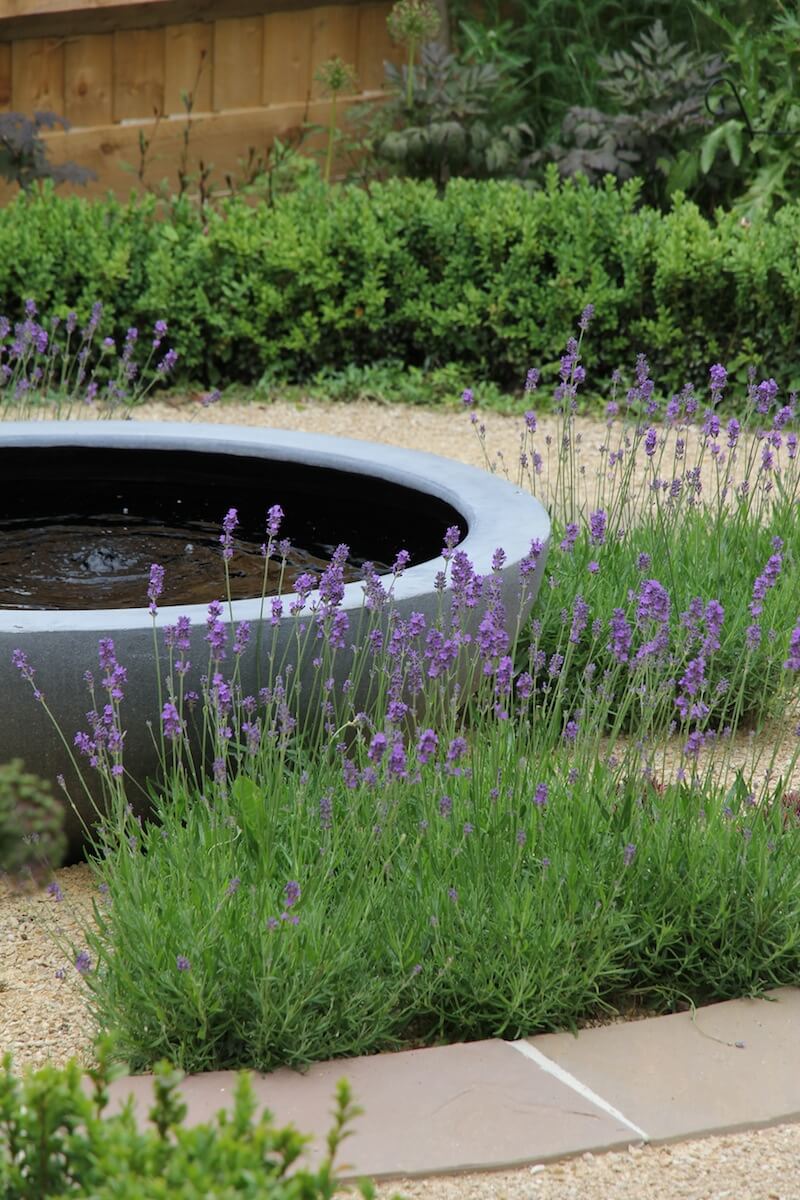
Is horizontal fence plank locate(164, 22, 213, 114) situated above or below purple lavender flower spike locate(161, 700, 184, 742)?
above

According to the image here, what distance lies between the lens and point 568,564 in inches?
172

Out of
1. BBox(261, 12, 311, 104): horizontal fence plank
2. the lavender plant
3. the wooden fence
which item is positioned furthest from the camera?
BBox(261, 12, 311, 104): horizontal fence plank

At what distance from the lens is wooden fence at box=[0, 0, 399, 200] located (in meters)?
8.74

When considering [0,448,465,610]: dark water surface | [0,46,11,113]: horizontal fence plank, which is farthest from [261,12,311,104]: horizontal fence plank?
[0,448,465,610]: dark water surface

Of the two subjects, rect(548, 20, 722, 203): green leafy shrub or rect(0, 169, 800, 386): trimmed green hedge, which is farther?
rect(548, 20, 722, 203): green leafy shrub

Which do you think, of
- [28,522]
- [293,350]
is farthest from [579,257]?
[28,522]

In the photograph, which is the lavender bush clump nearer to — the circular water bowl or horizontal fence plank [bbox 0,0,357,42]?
the circular water bowl

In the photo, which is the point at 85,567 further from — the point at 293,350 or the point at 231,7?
the point at 231,7

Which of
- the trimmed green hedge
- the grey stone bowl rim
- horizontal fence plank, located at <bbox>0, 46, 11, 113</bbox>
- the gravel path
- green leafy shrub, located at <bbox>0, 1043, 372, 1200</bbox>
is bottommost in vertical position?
the gravel path

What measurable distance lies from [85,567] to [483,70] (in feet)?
19.7

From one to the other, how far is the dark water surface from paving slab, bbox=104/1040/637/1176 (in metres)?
1.54

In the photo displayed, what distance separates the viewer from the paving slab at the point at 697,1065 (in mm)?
2461

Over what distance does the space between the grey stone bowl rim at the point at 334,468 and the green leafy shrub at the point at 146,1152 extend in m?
1.58

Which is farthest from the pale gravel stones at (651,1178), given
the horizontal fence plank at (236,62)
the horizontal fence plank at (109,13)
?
the horizontal fence plank at (236,62)
